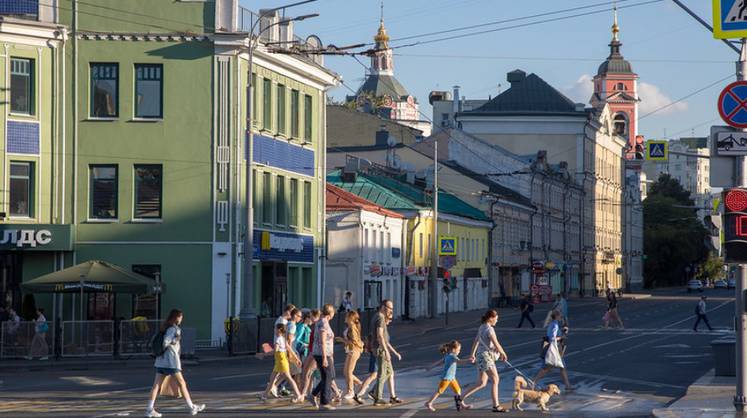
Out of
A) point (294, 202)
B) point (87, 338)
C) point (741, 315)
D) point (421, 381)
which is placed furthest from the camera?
point (294, 202)

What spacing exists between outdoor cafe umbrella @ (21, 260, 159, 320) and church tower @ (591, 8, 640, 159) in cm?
11706

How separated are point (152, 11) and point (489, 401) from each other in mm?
23214

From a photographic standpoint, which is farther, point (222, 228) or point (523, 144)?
point (523, 144)

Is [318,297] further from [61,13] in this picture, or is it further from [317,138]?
[61,13]

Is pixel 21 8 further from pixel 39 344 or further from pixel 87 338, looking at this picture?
pixel 39 344

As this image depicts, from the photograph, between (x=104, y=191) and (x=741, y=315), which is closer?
(x=741, y=315)

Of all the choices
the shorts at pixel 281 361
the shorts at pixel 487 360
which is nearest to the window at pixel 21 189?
the shorts at pixel 281 361

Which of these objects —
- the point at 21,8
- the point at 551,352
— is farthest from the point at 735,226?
the point at 21,8

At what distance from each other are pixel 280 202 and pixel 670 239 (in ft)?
338

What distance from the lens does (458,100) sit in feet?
422

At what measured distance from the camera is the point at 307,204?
2050 inches

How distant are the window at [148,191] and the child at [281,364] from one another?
20330mm

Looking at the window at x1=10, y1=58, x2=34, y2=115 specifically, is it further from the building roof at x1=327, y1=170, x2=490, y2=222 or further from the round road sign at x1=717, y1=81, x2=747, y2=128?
the building roof at x1=327, y1=170, x2=490, y2=222

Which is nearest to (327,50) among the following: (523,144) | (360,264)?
(360,264)
